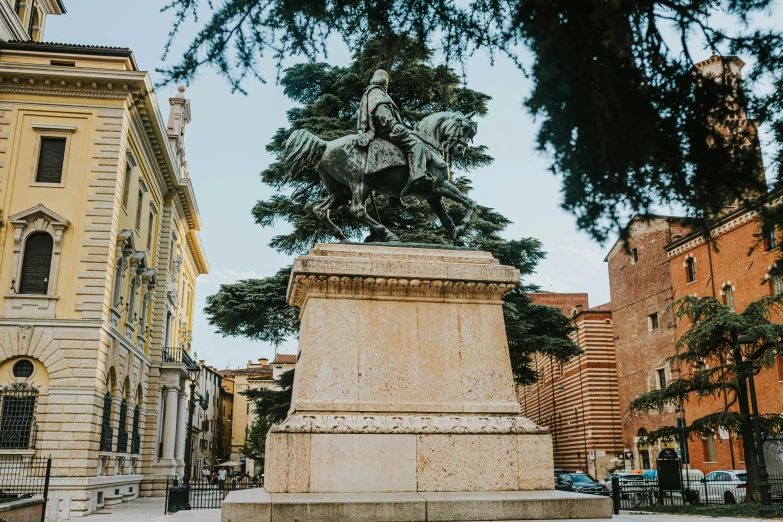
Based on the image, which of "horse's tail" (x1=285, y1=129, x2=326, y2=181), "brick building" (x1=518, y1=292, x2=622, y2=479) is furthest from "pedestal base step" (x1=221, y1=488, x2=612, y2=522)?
"brick building" (x1=518, y1=292, x2=622, y2=479)

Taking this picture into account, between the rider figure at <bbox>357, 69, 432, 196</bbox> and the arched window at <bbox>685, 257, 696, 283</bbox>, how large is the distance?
39.9 meters

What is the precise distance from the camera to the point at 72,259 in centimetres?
2655

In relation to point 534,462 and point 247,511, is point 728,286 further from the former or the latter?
point 247,511

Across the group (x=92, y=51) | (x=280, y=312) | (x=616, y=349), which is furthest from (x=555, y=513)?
(x=616, y=349)

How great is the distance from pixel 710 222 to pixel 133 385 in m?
32.6

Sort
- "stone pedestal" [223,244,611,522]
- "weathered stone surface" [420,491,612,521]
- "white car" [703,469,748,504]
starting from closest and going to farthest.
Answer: "weathered stone surface" [420,491,612,521], "stone pedestal" [223,244,611,522], "white car" [703,469,748,504]

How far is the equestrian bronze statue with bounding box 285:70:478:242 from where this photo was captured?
31.1 feet

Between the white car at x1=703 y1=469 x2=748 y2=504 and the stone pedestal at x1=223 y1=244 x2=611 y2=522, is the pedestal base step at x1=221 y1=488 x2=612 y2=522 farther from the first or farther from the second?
the white car at x1=703 y1=469 x2=748 y2=504

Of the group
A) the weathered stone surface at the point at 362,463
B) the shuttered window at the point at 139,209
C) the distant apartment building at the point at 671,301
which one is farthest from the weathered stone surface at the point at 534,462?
the shuttered window at the point at 139,209

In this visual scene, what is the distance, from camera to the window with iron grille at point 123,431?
30206 millimetres

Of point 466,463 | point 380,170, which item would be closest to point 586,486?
point 380,170

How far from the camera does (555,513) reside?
7242 mm

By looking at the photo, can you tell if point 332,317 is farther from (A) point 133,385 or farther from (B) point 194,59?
(A) point 133,385

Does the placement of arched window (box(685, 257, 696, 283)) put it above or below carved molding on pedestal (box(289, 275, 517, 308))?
above
